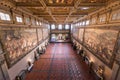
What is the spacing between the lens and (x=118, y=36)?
3.37 meters

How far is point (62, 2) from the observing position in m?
3.68

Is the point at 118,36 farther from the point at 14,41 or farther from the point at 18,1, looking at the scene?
the point at 14,41

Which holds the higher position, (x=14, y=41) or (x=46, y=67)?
(x=14, y=41)

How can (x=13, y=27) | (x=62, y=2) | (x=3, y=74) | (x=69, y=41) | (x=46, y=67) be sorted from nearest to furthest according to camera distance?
(x=3, y=74) → (x=62, y=2) → (x=13, y=27) → (x=46, y=67) → (x=69, y=41)

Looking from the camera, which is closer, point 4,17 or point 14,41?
point 4,17

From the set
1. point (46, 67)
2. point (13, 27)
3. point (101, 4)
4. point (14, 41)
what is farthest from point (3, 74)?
point (101, 4)

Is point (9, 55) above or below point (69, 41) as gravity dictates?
above

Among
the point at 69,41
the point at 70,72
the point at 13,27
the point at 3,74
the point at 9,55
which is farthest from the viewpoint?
the point at 69,41

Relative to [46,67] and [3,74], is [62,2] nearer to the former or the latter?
[3,74]

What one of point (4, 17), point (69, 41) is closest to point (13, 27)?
point (4, 17)

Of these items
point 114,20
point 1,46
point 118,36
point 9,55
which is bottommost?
point 9,55

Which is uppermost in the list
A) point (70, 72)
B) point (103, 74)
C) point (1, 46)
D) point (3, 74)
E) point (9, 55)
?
point (1, 46)

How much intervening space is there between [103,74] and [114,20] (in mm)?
3223

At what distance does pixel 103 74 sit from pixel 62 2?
15.8 ft
